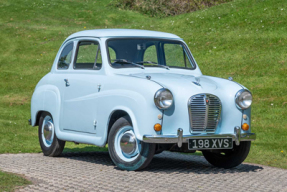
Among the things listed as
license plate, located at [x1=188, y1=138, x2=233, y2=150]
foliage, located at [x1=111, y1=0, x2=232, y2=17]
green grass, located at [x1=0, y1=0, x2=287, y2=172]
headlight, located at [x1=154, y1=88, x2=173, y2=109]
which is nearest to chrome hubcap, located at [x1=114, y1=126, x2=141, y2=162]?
headlight, located at [x1=154, y1=88, x2=173, y2=109]

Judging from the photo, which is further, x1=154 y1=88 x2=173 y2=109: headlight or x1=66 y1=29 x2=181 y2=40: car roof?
x1=66 y1=29 x2=181 y2=40: car roof

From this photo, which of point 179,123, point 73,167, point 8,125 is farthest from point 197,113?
point 8,125

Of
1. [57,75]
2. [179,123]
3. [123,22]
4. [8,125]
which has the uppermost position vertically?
[123,22]

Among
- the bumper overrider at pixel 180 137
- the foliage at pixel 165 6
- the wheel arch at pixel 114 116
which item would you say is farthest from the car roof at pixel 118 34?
the foliage at pixel 165 6

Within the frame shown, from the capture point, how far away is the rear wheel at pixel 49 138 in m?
8.83

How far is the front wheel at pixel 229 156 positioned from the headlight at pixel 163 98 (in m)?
1.46

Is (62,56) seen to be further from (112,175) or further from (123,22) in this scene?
(123,22)

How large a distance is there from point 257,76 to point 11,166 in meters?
11.9

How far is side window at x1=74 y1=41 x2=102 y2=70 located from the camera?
8.09 meters

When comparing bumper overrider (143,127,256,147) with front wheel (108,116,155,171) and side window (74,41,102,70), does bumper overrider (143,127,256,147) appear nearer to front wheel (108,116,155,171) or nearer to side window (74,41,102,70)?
front wheel (108,116,155,171)

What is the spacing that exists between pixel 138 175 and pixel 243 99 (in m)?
1.86

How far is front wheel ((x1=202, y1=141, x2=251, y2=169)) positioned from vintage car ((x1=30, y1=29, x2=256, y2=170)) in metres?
0.01

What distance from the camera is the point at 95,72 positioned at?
26.3 ft

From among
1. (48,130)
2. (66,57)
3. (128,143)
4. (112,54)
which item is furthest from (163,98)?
(48,130)
